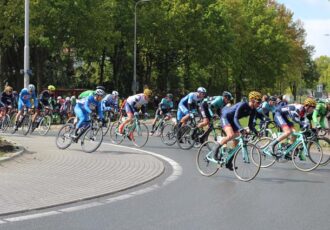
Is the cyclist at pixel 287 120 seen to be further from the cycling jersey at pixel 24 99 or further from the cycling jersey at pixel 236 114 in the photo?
the cycling jersey at pixel 24 99

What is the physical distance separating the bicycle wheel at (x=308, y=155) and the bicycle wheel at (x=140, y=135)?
218 inches

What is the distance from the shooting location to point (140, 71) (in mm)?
52875

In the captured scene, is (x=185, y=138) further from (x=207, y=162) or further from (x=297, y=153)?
(x=207, y=162)

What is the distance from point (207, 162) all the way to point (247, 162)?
3.17ft

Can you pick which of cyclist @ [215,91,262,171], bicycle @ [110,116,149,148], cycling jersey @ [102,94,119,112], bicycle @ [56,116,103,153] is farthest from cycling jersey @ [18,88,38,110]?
cyclist @ [215,91,262,171]

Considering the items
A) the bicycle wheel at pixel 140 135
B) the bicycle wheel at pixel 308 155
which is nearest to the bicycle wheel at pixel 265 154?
the bicycle wheel at pixel 308 155

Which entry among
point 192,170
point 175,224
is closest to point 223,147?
point 192,170

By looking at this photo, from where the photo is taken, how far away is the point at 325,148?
449 inches

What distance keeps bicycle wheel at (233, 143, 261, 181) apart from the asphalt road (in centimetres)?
16

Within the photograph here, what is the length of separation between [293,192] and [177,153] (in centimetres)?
582

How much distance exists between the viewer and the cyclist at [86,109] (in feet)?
46.8

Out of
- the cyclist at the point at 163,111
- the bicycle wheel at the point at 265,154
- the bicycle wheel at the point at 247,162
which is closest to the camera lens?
the bicycle wheel at the point at 247,162

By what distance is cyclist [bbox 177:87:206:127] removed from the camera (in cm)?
1529

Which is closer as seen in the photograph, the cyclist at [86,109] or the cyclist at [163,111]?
the cyclist at [86,109]
